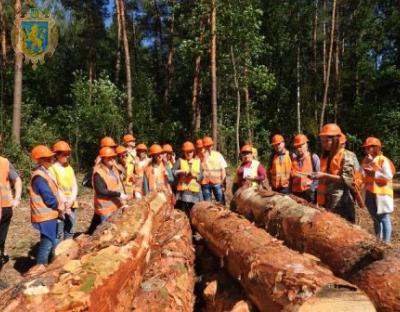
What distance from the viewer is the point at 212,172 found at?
8.16m

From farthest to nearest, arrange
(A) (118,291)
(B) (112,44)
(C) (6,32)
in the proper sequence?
(B) (112,44), (C) (6,32), (A) (118,291)

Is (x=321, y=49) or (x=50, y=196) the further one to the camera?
(x=321, y=49)

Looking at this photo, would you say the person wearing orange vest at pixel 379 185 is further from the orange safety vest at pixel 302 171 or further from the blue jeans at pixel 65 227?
the blue jeans at pixel 65 227

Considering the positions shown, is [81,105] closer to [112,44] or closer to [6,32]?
[6,32]

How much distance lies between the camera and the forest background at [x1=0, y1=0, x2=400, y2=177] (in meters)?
19.7

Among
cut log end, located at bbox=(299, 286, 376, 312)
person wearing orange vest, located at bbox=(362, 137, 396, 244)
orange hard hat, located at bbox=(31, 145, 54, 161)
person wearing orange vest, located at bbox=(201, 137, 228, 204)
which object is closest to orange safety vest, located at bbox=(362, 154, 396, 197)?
person wearing orange vest, located at bbox=(362, 137, 396, 244)

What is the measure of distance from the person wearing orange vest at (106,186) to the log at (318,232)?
6.92ft

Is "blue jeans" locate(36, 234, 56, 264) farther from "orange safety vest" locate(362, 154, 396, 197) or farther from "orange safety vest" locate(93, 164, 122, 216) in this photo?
"orange safety vest" locate(362, 154, 396, 197)

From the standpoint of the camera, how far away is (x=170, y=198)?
23.3 ft

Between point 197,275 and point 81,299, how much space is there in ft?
8.72

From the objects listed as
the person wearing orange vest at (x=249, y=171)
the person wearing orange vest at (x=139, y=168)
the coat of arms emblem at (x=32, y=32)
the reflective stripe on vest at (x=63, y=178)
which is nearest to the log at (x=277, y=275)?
the person wearing orange vest at (x=249, y=171)

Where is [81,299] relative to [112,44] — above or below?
below

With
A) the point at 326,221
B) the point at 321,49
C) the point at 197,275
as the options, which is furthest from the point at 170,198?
the point at 321,49

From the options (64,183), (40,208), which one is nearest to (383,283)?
(40,208)
